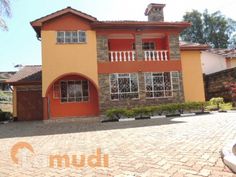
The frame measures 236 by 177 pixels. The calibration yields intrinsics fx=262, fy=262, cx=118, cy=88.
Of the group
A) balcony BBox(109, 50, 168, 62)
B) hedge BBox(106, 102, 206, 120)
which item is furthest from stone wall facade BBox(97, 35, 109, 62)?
hedge BBox(106, 102, 206, 120)

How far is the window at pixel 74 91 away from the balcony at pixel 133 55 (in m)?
2.67

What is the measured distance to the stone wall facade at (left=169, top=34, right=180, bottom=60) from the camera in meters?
18.4

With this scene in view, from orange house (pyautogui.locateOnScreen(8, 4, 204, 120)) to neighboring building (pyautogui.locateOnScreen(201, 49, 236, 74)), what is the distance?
33.7ft

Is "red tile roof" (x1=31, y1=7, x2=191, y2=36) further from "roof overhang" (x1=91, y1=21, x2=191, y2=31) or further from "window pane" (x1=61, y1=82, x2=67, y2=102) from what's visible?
"window pane" (x1=61, y1=82, x2=67, y2=102)

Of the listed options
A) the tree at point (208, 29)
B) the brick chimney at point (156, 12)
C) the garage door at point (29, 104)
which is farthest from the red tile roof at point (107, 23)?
the tree at point (208, 29)

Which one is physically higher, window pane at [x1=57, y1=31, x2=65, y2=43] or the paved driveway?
window pane at [x1=57, y1=31, x2=65, y2=43]

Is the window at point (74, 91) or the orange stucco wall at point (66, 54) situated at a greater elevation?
the orange stucco wall at point (66, 54)

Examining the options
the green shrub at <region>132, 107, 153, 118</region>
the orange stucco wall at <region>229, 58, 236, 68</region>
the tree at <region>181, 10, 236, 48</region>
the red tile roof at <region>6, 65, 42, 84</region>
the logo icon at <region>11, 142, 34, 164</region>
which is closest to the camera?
the logo icon at <region>11, 142, 34, 164</region>

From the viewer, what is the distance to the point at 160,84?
1812 centimetres

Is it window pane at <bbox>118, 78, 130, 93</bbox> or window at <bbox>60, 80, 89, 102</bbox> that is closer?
window pane at <bbox>118, 78, 130, 93</bbox>

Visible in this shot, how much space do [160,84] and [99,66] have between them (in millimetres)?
4408

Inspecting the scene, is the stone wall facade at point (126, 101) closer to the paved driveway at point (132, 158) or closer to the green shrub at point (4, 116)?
the green shrub at point (4, 116)

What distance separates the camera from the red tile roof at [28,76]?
2041 centimetres

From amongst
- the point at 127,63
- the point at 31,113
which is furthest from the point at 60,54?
the point at 31,113
